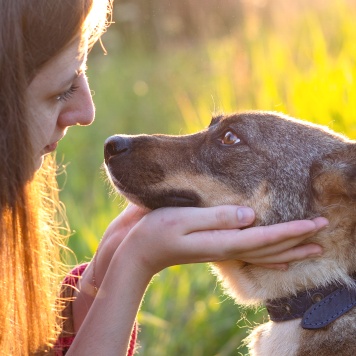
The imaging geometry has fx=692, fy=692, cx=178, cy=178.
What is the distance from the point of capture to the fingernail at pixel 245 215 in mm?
2877

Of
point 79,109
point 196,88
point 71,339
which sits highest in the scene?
point 79,109

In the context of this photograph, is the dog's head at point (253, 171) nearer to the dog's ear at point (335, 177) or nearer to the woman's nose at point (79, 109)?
the dog's ear at point (335, 177)

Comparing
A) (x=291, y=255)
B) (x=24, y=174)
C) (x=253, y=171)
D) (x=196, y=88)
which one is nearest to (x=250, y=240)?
(x=291, y=255)

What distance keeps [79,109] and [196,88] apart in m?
6.08

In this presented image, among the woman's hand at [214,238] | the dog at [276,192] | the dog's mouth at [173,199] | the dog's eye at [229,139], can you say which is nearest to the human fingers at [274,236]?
the woman's hand at [214,238]

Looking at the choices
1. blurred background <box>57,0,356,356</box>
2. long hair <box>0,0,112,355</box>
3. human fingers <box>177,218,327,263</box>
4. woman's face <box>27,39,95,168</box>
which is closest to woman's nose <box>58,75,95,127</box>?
woman's face <box>27,39,95,168</box>

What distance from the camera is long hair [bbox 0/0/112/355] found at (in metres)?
2.70

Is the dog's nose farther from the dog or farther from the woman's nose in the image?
the woman's nose

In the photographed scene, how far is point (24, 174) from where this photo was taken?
2828mm

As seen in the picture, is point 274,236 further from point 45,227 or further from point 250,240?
point 45,227

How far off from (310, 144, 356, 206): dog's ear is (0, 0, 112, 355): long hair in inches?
48.2

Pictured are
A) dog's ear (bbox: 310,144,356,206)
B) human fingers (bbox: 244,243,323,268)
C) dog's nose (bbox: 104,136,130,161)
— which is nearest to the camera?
human fingers (bbox: 244,243,323,268)

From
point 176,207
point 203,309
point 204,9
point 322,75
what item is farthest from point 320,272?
point 204,9

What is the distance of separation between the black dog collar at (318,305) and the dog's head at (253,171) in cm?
8
